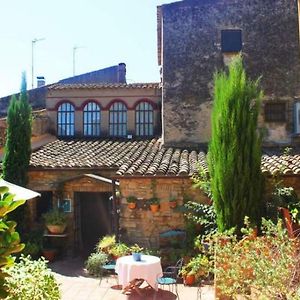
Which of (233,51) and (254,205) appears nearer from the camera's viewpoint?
(254,205)

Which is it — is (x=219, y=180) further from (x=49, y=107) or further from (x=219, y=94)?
(x=49, y=107)

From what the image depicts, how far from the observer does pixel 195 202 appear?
12.3 m

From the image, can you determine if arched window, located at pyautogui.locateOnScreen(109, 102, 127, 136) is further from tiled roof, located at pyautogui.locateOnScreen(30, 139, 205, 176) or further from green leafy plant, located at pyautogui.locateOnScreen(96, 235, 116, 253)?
green leafy plant, located at pyautogui.locateOnScreen(96, 235, 116, 253)

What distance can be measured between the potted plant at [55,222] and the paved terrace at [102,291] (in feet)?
6.45

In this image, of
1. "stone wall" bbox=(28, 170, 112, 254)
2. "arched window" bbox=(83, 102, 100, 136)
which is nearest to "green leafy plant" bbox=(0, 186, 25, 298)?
"stone wall" bbox=(28, 170, 112, 254)

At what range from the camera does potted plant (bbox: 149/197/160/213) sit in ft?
40.1

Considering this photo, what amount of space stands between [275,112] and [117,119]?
289 inches

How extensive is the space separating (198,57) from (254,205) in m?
8.64

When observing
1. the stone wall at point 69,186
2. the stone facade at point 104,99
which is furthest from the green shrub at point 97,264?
the stone facade at point 104,99

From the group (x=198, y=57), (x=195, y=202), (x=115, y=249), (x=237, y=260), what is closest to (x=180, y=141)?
(x=198, y=57)

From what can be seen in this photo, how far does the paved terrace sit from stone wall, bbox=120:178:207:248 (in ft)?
5.82

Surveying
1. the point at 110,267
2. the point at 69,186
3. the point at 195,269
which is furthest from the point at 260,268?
the point at 69,186

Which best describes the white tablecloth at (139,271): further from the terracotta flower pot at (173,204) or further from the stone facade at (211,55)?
the stone facade at (211,55)

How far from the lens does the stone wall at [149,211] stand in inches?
485
